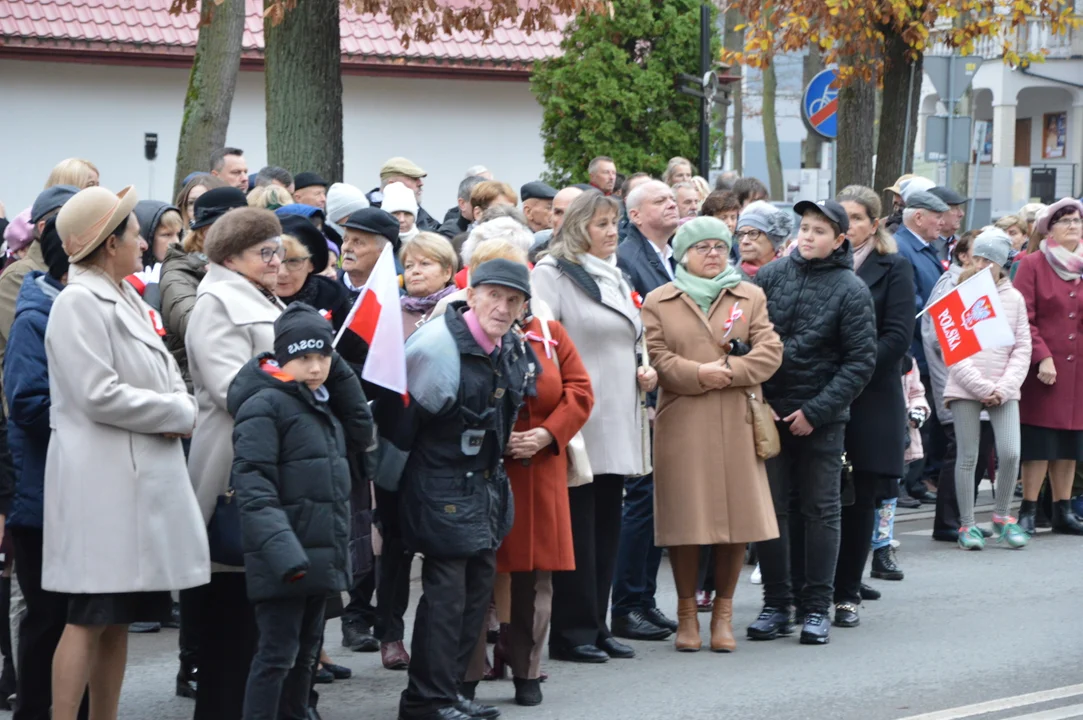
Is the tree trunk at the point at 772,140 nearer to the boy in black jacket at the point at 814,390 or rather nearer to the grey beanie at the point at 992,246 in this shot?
the grey beanie at the point at 992,246

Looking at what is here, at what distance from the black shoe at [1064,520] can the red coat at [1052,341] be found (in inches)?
22.8

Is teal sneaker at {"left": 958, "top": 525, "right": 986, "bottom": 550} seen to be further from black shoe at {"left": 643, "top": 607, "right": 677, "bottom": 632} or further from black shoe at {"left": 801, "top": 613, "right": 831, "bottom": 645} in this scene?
black shoe at {"left": 643, "top": 607, "right": 677, "bottom": 632}

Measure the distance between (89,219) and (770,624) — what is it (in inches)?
160

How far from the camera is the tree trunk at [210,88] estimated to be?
15227mm

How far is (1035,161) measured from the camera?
53.4 metres

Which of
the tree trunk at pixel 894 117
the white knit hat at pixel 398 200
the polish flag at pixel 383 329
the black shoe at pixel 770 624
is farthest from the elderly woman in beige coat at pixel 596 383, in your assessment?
the tree trunk at pixel 894 117

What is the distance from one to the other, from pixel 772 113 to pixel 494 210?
3269 cm

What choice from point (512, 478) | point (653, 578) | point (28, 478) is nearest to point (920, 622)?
point (653, 578)

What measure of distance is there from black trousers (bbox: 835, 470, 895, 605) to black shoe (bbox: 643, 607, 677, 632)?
92cm

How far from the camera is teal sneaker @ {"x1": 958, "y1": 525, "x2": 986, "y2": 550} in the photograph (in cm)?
1084

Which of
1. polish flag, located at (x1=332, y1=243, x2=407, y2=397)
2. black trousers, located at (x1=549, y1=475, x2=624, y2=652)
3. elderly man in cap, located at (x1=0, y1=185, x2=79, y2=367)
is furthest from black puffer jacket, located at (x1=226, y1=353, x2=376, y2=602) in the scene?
black trousers, located at (x1=549, y1=475, x2=624, y2=652)

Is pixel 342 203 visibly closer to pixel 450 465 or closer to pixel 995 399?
pixel 450 465

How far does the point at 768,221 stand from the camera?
9.22m

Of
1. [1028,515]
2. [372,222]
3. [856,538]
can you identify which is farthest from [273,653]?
[1028,515]
